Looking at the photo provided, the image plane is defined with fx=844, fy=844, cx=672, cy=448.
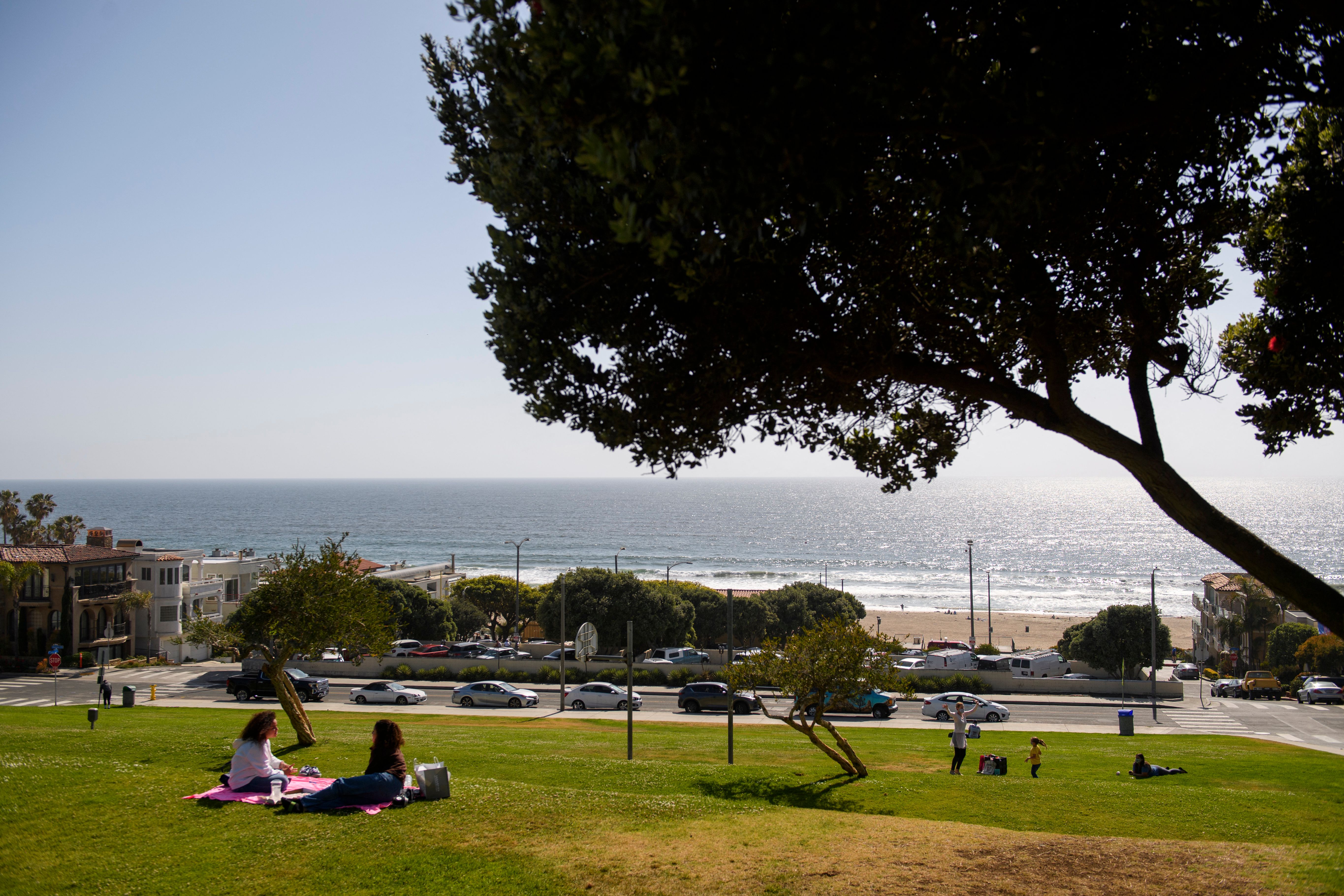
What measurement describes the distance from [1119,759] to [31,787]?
25193 millimetres

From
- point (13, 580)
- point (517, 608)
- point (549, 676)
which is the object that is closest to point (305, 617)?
point (549, 676)

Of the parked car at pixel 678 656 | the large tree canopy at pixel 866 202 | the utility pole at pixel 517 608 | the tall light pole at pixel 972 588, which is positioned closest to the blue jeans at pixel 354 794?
the large tree canopy at pixel 866 202

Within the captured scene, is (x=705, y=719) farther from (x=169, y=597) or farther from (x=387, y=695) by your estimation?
(x=169, y=597)

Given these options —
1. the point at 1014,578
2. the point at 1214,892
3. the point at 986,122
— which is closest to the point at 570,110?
the point at 986,122

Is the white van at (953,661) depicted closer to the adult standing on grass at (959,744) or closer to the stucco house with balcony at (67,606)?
the adult standing on grass at (959,744)

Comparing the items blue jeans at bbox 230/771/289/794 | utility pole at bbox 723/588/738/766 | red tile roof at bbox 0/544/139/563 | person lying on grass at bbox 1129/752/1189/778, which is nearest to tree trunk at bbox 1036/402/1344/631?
blue jeans at bbox 230/771/289/794

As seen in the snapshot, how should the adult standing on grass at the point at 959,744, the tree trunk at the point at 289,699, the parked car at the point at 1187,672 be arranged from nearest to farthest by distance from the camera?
the tree trunk at the point at 289,699 → the adult standing on grass at the point at 959,744 → the parked car at the point at 1187,672

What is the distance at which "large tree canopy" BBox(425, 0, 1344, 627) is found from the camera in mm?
5828

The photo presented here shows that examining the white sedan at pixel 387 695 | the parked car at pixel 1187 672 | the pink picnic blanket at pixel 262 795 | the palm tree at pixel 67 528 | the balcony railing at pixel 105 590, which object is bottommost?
the parked car at pixel 1187 672

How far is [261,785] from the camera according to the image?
10836mm

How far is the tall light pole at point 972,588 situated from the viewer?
6888cm

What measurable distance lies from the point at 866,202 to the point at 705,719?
30.8 meters

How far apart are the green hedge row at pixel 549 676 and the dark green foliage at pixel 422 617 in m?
10.5

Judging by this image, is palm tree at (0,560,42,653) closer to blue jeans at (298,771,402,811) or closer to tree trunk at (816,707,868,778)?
tree trunk at (816,707,868,778)
